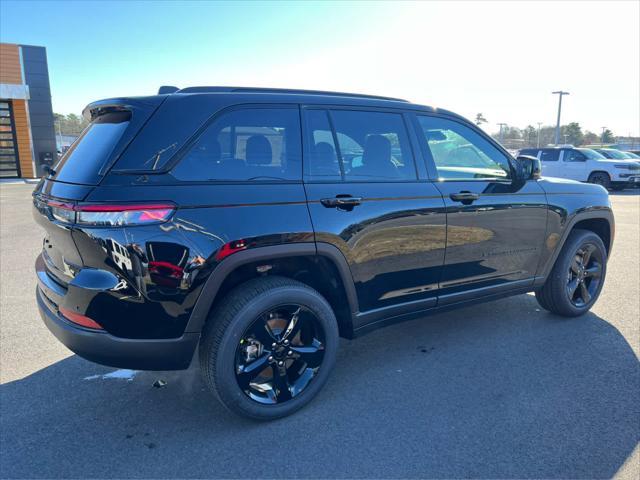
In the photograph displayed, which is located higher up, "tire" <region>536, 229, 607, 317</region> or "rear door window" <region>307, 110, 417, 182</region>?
"rear door window" <region>307, 110, 417, 182</region>

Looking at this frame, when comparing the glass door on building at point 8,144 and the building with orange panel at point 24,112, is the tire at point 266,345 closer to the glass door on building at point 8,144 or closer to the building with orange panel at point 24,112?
the building with orange panel at point 24,112

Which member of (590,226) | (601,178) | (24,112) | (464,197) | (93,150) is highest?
(24,112)

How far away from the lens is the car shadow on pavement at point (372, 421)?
2.43 meters

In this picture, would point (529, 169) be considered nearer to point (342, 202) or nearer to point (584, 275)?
point (584, 275)

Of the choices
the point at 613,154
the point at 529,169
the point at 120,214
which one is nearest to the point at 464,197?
the point at 529,169

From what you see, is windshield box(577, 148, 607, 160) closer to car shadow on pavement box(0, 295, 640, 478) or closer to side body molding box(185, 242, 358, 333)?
car shadow on pavement box(0, 295, 640, 478)

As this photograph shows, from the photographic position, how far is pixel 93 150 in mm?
2623

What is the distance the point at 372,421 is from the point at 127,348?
1.46m

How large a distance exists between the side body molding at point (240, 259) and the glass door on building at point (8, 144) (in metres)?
24.8

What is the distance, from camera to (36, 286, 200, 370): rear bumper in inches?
95.5

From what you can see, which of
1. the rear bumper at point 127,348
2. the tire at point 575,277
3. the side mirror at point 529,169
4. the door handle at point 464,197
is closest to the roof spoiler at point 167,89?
the rear bumper at point 127,348

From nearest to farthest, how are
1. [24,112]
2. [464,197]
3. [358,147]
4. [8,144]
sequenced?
1. [358,147]
2. [464,197]
3. [24,112]
4. [8,144]

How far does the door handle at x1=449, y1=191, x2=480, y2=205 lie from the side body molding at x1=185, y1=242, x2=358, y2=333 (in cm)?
109

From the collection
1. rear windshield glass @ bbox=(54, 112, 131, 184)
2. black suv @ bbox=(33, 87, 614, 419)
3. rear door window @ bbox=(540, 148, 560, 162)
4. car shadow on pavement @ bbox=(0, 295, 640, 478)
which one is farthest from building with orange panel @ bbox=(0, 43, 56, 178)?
black suv @ bbox=(33, 87, 614, 419)
